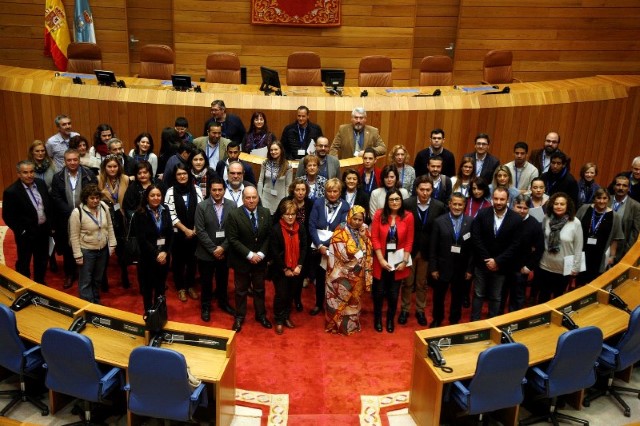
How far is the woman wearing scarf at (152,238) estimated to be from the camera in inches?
217

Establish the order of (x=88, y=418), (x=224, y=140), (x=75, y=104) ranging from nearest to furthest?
(x=88, y=418)
(x=224, y=140)
(x=75, y=104)

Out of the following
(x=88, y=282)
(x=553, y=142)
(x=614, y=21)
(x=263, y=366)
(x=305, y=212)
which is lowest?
(x=263, y=366)

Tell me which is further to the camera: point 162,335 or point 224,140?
point 224,140

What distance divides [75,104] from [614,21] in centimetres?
817

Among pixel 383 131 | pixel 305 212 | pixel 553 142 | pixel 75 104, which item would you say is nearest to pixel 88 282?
pixel 305 212

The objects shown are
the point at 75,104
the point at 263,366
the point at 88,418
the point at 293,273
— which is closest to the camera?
the point at 88,418

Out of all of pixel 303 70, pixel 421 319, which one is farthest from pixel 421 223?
pixel 303 70

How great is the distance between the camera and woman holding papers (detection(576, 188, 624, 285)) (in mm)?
5797

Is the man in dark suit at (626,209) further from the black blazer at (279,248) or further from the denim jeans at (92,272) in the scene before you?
the denim jeans at (92,272)

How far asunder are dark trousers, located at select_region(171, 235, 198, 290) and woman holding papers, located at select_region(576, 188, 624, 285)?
3.37 meters

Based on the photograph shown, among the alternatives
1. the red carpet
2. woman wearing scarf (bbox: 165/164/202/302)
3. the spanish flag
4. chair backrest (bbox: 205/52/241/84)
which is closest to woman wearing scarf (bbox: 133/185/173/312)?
woman wearing scarf (bbox: 165/164/202/302)

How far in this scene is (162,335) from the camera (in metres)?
4.61

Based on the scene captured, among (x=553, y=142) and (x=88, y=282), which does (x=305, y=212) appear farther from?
(x=553, y=142)

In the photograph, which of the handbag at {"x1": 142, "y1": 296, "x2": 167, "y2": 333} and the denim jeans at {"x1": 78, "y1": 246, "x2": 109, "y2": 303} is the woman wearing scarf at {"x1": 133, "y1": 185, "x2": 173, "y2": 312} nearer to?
the denim jeans at {"x1": 78, "y1": 246, "x2": 109, "y2": 303}
